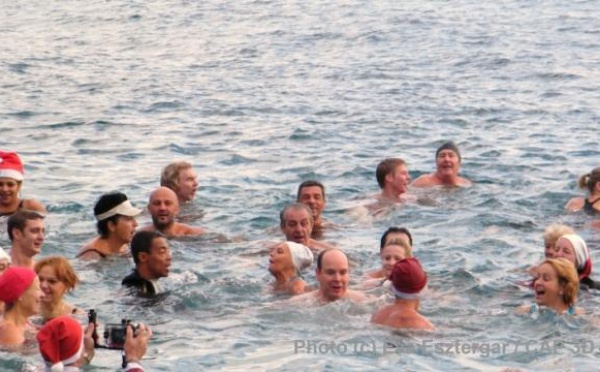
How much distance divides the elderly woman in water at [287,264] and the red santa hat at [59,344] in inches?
209

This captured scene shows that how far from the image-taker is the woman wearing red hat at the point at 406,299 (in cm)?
1274

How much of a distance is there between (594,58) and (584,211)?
555 inches

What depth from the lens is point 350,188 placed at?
21.3 m

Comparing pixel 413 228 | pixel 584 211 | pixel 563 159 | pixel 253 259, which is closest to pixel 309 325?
pixel 253 259

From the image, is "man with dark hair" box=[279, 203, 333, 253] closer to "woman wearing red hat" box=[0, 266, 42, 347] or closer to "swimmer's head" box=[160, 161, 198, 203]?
"swimmer's head" box=[160, 161, 198, 203]

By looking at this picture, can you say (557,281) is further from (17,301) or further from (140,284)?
(17,301)

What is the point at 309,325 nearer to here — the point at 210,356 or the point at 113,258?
the point at 210,356

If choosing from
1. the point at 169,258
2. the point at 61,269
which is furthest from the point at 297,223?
the point at 61,269

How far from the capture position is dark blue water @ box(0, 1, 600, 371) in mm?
13883

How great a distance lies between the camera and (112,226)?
16.3 m

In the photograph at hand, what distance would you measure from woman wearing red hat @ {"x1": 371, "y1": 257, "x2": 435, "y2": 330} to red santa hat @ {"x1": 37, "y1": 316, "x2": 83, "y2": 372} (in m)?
3.99

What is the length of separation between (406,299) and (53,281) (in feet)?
11.5

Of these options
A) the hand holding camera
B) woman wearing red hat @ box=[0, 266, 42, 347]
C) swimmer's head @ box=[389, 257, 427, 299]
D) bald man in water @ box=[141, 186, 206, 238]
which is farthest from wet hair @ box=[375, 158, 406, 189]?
the hand holding camera

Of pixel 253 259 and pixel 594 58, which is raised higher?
pixel 594 58
